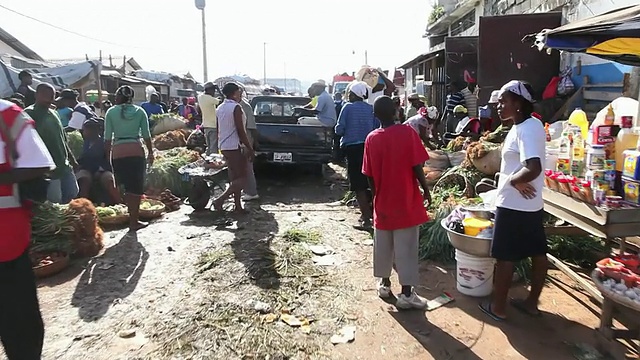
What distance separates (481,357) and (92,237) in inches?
169

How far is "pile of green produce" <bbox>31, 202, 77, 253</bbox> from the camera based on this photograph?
195 inches

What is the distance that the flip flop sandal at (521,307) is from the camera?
12.3 feet

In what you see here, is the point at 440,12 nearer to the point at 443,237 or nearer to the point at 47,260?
the point at 443,237

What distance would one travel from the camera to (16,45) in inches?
891

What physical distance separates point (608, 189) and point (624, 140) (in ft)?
1.20

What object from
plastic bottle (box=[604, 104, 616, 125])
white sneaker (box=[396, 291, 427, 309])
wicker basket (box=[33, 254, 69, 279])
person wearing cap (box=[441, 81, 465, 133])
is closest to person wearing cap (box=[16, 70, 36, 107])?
wicker basket (box=[33, 254, 69, 279])

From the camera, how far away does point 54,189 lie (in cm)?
566

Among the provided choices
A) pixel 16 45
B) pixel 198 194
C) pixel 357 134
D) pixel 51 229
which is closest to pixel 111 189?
pixel 198 194

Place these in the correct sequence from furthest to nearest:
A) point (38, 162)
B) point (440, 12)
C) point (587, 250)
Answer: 1. point (440, 12)
2. point (587, 250)
3. point (38, 162)

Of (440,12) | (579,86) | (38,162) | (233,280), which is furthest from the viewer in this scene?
(440,12)

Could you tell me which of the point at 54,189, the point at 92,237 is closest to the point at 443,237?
the point at 92,237

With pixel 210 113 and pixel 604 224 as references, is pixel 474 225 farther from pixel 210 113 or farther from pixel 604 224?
pixel 210 113

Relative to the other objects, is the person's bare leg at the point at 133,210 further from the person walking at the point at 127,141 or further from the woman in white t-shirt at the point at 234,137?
the woman in white t-shirt at the point at 234,137

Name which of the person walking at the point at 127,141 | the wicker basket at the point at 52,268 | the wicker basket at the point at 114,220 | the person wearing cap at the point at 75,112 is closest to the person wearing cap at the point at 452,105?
the person walking at the point at 127,141
